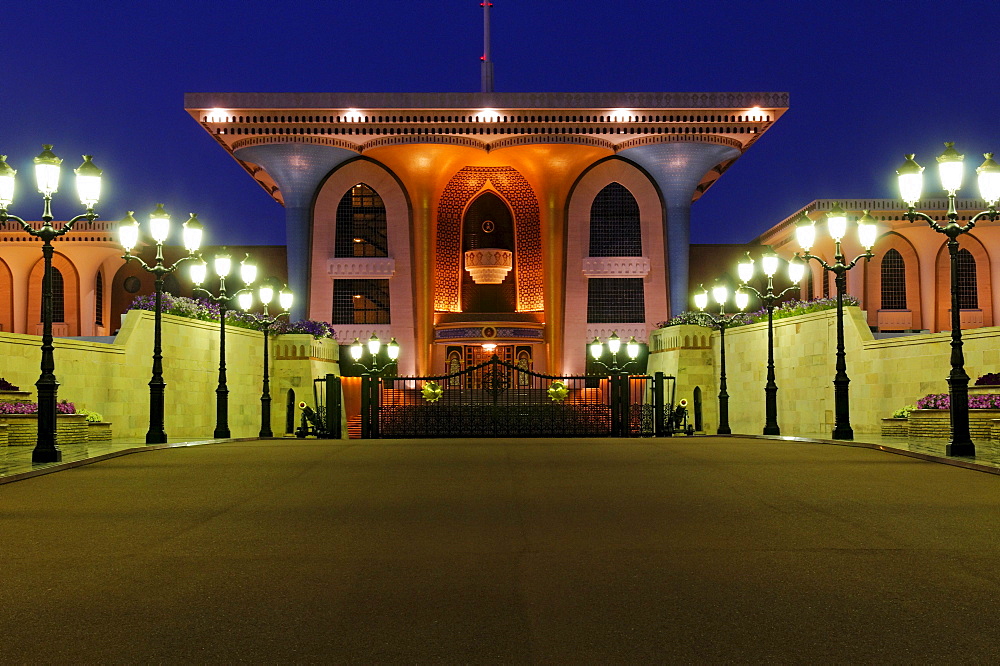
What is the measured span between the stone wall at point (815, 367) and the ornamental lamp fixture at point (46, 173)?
18597 millimetres

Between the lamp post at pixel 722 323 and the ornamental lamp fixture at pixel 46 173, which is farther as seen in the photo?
the lamp post at pixel 722 323

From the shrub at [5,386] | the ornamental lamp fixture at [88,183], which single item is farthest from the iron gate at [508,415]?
the ornamental lamp fixture at [88,183]

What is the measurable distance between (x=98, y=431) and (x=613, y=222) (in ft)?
113

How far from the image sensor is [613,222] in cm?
5116

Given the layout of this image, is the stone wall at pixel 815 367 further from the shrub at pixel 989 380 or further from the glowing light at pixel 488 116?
the glowing light at pixel 488 116

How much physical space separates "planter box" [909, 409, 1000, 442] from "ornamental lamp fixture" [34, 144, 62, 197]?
16561mm

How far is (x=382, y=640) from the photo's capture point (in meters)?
4.70

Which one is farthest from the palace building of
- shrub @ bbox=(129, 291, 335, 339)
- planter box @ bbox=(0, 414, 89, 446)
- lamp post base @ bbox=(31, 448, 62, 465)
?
lamp post base @ bbox=(31, 448, 62, 465)

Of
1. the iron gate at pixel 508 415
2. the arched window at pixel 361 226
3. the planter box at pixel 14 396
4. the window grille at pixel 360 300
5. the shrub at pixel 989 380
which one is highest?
the arched window at pixel 361 226

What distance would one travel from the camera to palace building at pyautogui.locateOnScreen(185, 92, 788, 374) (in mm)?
47656

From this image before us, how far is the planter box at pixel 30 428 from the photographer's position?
1880 cm

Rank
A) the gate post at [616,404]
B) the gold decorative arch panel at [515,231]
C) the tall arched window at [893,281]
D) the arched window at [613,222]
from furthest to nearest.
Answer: the tall arched window at [893,281]
the gold decorative arch panel at [515,231]
the arched window at [613,222]
the gate post at [616,404]

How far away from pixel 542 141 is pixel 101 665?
4508cm

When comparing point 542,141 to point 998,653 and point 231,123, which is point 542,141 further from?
point 998,653
